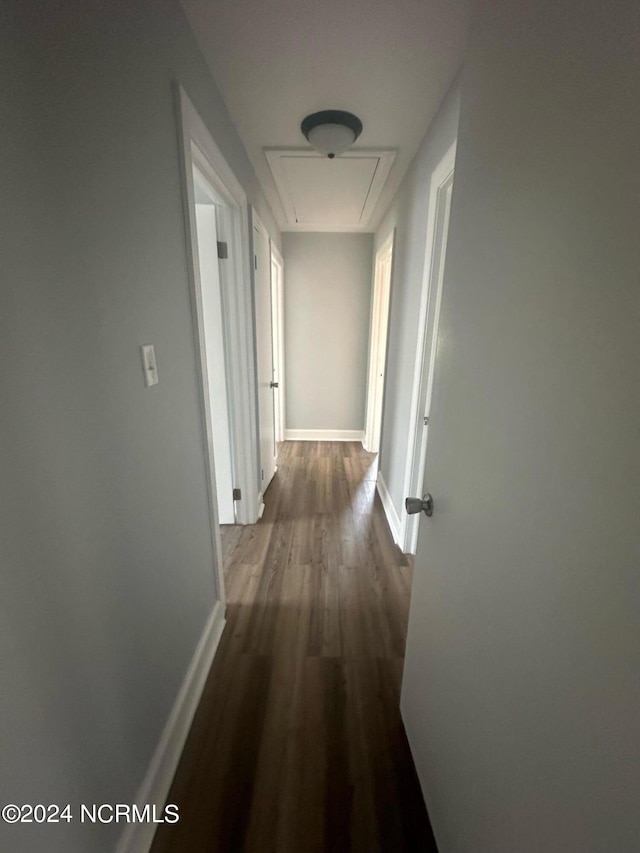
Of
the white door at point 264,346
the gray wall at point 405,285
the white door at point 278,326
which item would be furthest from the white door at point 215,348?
the gray wall at point 405,285

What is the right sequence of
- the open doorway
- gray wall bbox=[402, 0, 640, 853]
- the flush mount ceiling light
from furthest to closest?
the open doorway, the flush mount ceiling light, gray wall bbox=[402, 0, 640, 853]

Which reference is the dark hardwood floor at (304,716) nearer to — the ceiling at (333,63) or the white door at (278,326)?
the white door at (278,326)

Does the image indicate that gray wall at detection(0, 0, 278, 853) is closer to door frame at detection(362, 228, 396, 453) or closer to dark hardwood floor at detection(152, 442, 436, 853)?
dark hardwood floor at detection(152, 442, 436, 853)

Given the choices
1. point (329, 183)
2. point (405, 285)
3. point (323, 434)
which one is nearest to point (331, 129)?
point (329, 183)

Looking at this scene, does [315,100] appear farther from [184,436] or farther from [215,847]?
[215,847]

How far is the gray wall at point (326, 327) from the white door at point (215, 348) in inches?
77.4

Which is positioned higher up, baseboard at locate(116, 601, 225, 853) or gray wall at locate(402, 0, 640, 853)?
gray wall at locate(402, 0, 640, 853)

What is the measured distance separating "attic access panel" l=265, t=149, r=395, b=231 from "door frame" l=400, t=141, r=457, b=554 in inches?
22.1

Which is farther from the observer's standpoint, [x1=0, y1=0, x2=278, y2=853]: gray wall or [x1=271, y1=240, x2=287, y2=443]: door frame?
[x1=271, y1=240, x2=287, y2=443]: door frame

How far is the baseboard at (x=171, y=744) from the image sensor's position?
2.87 feet

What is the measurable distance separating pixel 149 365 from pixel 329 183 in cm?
207

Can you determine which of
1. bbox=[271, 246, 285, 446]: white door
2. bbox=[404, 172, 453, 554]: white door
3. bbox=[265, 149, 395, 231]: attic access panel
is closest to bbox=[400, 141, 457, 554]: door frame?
bbox=[404, 172, 453, 554]: white door

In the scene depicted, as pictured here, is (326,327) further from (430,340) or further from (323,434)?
(430,340)

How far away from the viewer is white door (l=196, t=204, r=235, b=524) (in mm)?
1812
